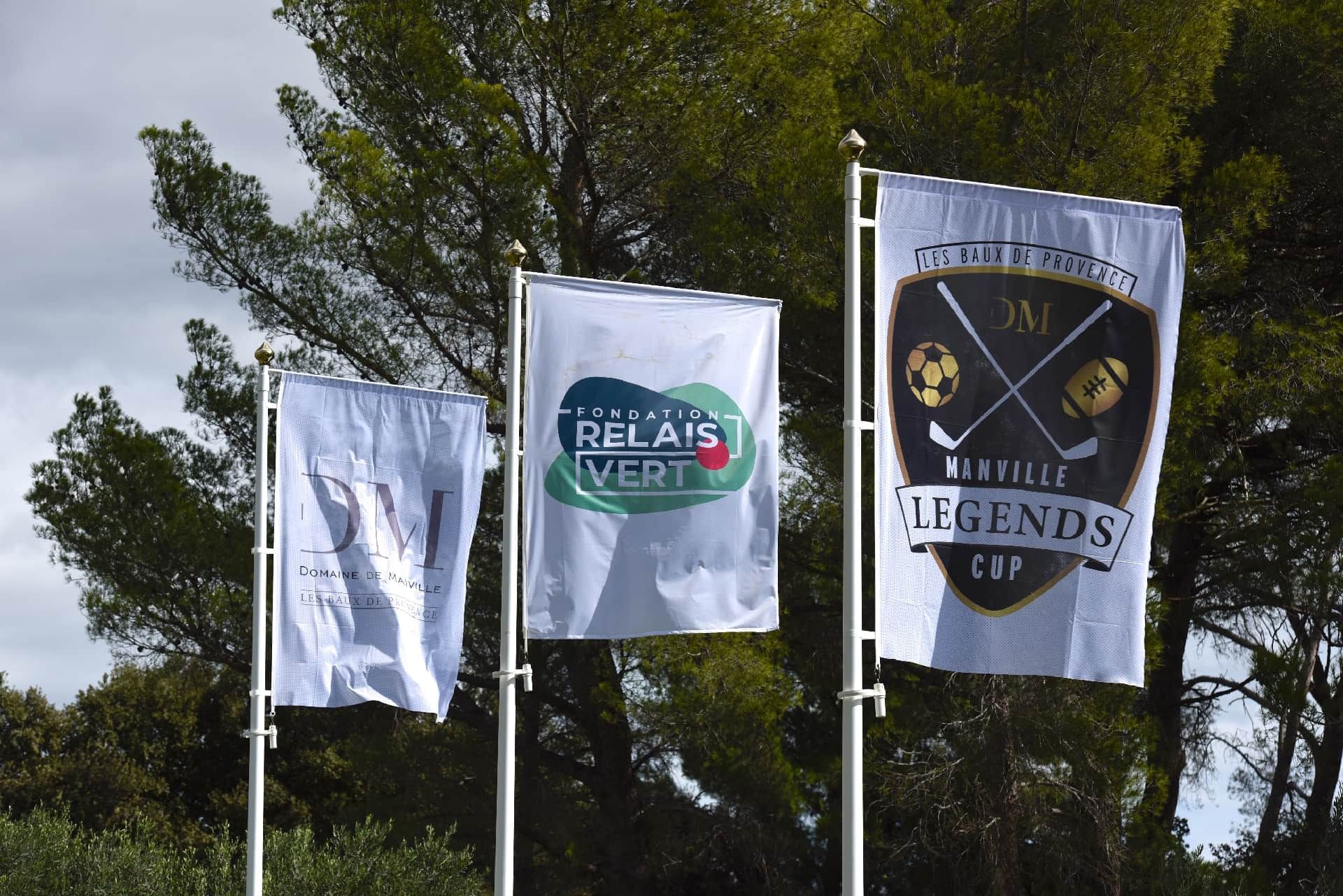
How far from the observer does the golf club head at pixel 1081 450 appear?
8.29 metres

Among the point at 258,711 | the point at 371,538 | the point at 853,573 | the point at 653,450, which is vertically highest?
the point at 653,450

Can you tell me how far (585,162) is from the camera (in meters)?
21.0

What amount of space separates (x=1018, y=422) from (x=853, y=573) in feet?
3.66

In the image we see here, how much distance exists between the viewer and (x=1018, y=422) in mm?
8227

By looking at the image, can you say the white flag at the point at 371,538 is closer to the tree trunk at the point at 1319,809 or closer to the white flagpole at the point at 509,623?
the white flagpole at the point at 509,623

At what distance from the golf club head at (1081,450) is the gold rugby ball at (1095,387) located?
14 centimetres

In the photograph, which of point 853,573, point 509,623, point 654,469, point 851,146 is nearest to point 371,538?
point 509,623

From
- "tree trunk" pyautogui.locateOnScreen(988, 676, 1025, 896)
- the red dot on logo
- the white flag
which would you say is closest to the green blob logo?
the red dot on logo

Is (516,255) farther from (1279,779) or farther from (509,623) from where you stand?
(1279,779)

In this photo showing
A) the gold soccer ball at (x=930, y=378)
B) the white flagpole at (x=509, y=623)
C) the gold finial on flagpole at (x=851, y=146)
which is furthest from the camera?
the white flagpole at (x=509, y=623)

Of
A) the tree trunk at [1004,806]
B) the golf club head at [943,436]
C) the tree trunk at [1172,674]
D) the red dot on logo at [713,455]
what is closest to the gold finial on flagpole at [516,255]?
the red dot on logo at [713,455]

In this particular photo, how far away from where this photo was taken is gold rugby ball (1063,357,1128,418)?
8.34m

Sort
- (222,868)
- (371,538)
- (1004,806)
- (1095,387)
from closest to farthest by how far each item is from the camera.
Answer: (1095,387) < (371,538) < (1004,806) < (222,868)

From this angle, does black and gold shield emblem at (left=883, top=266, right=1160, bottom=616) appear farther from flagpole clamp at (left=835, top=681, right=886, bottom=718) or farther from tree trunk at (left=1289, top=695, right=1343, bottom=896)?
tree trunk at (left=1289, top=695, right=1343, bottom=896)
